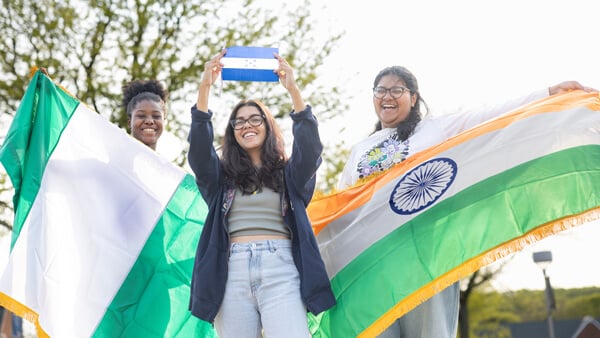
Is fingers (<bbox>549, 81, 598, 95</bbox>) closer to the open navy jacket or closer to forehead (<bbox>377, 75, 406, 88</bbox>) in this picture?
forehead (<bbox>377, 75, 406, 88</bbox>)

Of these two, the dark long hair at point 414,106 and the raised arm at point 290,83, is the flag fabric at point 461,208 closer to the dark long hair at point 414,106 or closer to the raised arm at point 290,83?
the dark long hair at point 414,106

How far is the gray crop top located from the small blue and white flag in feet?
1.86

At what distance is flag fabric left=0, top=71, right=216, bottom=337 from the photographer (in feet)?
13.7

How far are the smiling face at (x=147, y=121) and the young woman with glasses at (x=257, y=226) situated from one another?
1.07m

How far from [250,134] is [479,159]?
4.04ft

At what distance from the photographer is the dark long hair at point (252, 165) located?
12.2 feet

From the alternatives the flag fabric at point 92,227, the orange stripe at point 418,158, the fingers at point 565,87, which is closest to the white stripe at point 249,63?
the orange stripe at point 418,158

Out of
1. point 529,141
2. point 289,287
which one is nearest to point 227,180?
point 289,287

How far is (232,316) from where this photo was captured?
11.6 ft

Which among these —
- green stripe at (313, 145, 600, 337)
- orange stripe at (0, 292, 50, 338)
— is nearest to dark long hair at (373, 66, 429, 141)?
green stripe at (313, 145, 600, 337)

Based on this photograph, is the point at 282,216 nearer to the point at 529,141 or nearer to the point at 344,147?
the point at 529,141

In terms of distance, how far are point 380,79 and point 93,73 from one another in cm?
881

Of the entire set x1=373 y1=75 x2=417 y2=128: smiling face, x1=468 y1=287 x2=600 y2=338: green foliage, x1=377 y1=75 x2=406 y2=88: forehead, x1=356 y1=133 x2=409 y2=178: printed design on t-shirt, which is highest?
x1=377 y1=75 x2=406 y2=88: forehead

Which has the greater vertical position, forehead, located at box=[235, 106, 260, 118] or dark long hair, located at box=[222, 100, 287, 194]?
forehead, located at box=[235, 106, 260, 118]
